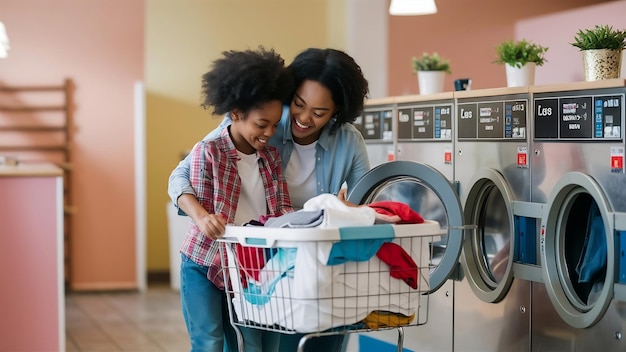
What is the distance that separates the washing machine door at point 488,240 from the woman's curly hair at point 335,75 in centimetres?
95

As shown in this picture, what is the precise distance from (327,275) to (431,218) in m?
1.85

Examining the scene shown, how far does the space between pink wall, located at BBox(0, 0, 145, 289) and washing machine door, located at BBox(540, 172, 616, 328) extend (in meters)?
4.21

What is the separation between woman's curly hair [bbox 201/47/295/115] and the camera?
232 cm

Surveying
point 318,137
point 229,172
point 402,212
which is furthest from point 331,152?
point 402,212

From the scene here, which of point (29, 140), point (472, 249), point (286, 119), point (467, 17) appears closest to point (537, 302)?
point (472, 249)

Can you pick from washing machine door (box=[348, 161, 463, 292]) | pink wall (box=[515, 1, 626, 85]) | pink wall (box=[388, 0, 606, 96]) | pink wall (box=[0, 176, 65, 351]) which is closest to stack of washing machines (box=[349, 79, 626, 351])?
washing machine door (box=[348, 161, 463, 292])

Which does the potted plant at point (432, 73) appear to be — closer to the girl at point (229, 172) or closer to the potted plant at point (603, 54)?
the potted plant at point (603, 54)

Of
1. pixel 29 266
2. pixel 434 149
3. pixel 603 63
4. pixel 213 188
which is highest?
pixel 603 63

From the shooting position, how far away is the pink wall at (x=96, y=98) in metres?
6.53

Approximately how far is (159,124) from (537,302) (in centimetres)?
451

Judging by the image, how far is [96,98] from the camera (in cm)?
661

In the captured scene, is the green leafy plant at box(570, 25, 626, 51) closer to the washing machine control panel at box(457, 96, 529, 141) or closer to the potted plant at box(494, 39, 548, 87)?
the washing machine control panel at box(457, 96, 529, 141)

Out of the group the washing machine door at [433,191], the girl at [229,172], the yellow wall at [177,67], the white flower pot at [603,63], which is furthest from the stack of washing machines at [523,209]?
the yellow wall at [177,67]

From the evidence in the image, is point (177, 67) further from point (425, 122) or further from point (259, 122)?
point (259, 122)
